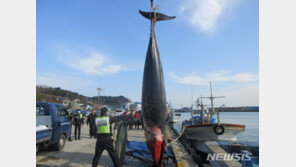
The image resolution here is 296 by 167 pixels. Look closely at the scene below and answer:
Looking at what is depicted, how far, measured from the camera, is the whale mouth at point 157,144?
13.8 ft

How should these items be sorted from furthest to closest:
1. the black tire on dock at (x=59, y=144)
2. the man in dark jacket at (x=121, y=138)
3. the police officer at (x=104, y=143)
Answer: the black tire on dock at (x=59, y=144)
the man in dark jacket at (x=121, y=138)
the police officer at (x=104, y=143)

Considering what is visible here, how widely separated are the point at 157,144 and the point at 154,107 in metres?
1.03

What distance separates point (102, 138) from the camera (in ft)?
13.0

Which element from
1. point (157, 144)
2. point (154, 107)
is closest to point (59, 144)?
point (157, 144)

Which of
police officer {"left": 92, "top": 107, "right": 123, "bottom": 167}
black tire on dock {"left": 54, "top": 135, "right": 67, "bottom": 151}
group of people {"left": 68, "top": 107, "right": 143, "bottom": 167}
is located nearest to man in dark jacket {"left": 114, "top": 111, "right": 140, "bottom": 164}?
group of people {"left": 68, "top": 107, "right": 143, "bottom": 167}

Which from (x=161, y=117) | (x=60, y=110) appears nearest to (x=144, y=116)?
(x=161, y=117)

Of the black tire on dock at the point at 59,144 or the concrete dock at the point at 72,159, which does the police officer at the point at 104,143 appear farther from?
the black tire on dock at the point at 59,144

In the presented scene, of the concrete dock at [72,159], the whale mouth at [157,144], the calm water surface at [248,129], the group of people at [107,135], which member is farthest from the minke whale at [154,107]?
the calm water surface at [248,129]

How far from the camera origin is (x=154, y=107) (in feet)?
13.6

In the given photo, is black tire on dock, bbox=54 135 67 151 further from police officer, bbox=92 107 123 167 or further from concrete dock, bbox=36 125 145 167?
police officer, bbox=92 107 123 167

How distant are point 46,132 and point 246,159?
547 cm

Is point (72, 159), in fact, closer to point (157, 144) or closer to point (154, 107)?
point (157, 144)

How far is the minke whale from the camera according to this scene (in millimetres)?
4188

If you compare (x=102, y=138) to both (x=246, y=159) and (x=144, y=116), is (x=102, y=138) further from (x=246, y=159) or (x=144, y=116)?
(x=246, y=159)
